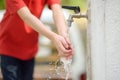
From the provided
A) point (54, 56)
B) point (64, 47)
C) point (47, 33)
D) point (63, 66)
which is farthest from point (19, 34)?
point (54, 56)

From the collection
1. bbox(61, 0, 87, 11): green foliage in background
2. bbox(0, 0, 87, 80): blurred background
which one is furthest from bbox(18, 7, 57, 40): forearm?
bbox(0, 0, 87, 80): blurred background

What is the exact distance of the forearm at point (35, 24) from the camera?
2.33 meters

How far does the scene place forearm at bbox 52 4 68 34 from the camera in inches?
100

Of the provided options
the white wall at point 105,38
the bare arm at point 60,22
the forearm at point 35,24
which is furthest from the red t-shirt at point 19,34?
the white wall at point 105,38

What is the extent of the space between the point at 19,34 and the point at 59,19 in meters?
0.45

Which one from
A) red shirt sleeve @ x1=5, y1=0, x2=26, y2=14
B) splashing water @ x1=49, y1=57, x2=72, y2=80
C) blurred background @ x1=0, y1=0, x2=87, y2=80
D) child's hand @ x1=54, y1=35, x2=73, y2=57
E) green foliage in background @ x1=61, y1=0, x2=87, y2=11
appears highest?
red shirt sleeve @ x1=5, y1=0, x2=26, y2=14

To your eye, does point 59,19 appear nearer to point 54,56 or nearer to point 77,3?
point 77,3

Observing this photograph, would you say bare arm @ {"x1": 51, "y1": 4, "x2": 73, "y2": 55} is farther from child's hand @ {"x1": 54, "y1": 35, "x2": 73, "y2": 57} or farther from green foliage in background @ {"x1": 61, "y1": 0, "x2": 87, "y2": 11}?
green foliage in background @ {"x1": 61, "y1": 0, "x2": 87, "y2": 11}

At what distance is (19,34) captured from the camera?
10.0ft

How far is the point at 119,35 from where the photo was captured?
224cm

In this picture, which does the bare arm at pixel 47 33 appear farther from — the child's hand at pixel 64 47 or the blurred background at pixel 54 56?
the blurred background at pixel 54 56

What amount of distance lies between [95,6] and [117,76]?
398 millimetres

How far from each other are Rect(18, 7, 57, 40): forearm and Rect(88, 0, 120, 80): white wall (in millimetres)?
232

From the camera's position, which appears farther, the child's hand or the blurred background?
the blurred background
